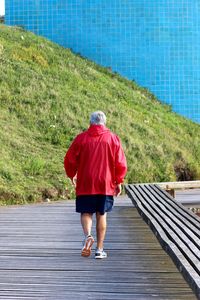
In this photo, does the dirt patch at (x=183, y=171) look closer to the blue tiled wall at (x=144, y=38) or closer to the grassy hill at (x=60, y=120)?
the grassy hill at (x=60, y=120)

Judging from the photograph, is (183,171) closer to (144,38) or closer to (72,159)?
(144,38)

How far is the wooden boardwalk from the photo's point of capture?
5.64 metres

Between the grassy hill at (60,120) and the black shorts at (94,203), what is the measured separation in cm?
673

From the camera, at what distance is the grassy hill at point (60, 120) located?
15.6 meters

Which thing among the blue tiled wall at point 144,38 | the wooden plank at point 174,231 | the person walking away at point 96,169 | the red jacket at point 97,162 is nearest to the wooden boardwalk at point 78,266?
the wooden plank at point 174,231

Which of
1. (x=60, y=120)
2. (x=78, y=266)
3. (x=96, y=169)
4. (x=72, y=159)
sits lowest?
(x=78, y=266)

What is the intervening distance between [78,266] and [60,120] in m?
13.0

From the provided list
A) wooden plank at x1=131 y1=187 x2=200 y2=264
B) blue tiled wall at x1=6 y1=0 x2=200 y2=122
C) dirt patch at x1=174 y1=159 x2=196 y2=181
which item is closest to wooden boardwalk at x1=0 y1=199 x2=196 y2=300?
wooden plank at x1=131 y1=187 x2=200 y2=264

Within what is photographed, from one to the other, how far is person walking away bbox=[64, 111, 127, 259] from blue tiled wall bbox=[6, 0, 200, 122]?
60.2ft

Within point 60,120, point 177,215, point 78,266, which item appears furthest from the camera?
point 60,120

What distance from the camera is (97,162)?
7184 mm

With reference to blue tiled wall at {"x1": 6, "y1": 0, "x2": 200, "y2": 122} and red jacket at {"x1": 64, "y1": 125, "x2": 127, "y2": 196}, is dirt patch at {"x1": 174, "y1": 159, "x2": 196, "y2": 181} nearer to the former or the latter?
blue tiled wall at {"x1": 6, "y1": 0, "x2": 200, "y2": 122}

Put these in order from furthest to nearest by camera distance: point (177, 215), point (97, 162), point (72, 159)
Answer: point (177, 215), point (72, 159), point (97, 162)

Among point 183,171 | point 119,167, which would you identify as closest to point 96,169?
point 119,167
